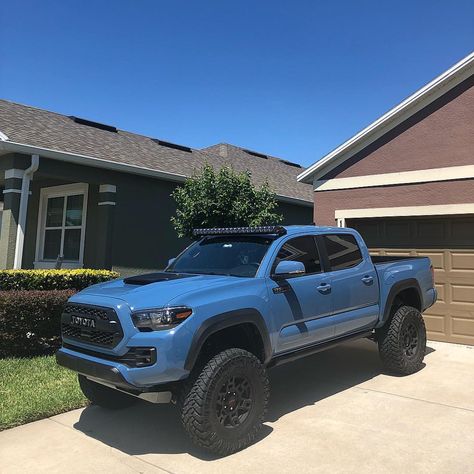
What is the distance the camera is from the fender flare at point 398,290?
6312mm

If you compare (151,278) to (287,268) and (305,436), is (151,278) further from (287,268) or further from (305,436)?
(305,436)

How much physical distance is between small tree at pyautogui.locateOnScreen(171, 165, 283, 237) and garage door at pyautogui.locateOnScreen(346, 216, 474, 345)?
10.1 ft

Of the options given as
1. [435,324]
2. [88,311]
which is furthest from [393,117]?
[88,311]

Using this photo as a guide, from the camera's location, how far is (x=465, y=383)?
6266 mm

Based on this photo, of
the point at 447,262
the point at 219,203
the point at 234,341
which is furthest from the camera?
the point at 219,203

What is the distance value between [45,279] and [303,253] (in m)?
5.08

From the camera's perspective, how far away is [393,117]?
945cm

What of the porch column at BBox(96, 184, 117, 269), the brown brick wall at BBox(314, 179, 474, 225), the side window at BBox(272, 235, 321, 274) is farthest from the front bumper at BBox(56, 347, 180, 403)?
the porch column at BBox(96, 184, 117, 269)

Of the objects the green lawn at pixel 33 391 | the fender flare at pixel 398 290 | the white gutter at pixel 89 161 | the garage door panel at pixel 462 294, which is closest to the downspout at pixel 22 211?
the white gutter at pixel 89 161

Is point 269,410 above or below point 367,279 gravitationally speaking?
below

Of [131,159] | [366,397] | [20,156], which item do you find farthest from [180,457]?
[131,159]

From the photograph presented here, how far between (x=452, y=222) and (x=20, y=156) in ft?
28.8

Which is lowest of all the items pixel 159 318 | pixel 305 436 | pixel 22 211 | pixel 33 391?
pixel 305 436

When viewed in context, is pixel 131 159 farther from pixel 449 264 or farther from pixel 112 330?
pixel 112 330
